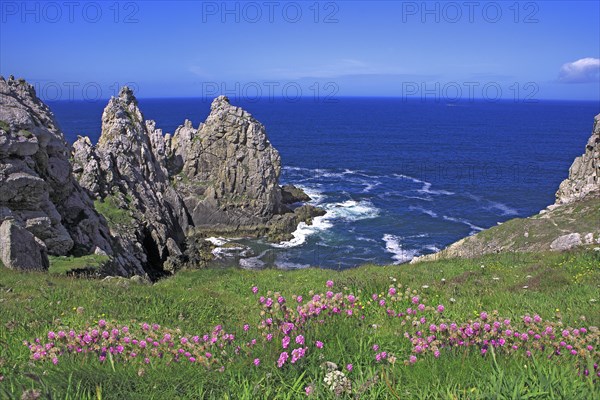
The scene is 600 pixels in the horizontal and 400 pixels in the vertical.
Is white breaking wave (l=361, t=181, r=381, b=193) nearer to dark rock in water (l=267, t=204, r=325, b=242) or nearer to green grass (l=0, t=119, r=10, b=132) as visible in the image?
dark rock in water (l=267, t=204, r=325, b=242)

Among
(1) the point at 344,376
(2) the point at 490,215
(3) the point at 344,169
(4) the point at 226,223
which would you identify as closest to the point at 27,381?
(1) the point at 344,376

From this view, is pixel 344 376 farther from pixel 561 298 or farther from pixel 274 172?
pixel 274 172

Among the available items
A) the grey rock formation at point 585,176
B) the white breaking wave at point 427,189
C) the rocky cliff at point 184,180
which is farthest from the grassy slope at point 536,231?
the white breaking wave at point 427,189

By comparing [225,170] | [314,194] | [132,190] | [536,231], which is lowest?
[314,194]

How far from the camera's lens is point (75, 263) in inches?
1046

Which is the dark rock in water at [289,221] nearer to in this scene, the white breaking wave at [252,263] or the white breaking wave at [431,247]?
the white breaking wave at [252,263]

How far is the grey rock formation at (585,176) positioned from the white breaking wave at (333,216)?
33365mm

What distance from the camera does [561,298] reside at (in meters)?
14.0

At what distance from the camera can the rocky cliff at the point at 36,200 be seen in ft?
75.0

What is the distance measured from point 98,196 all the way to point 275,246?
2622 cm

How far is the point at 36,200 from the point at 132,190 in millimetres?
28183

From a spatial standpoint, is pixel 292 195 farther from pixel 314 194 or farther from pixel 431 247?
pixel 431 247

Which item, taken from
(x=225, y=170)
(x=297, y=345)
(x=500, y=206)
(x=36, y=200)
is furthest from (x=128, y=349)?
(x=500, y=206)

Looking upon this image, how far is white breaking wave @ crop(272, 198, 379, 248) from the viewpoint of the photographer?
71081mm
